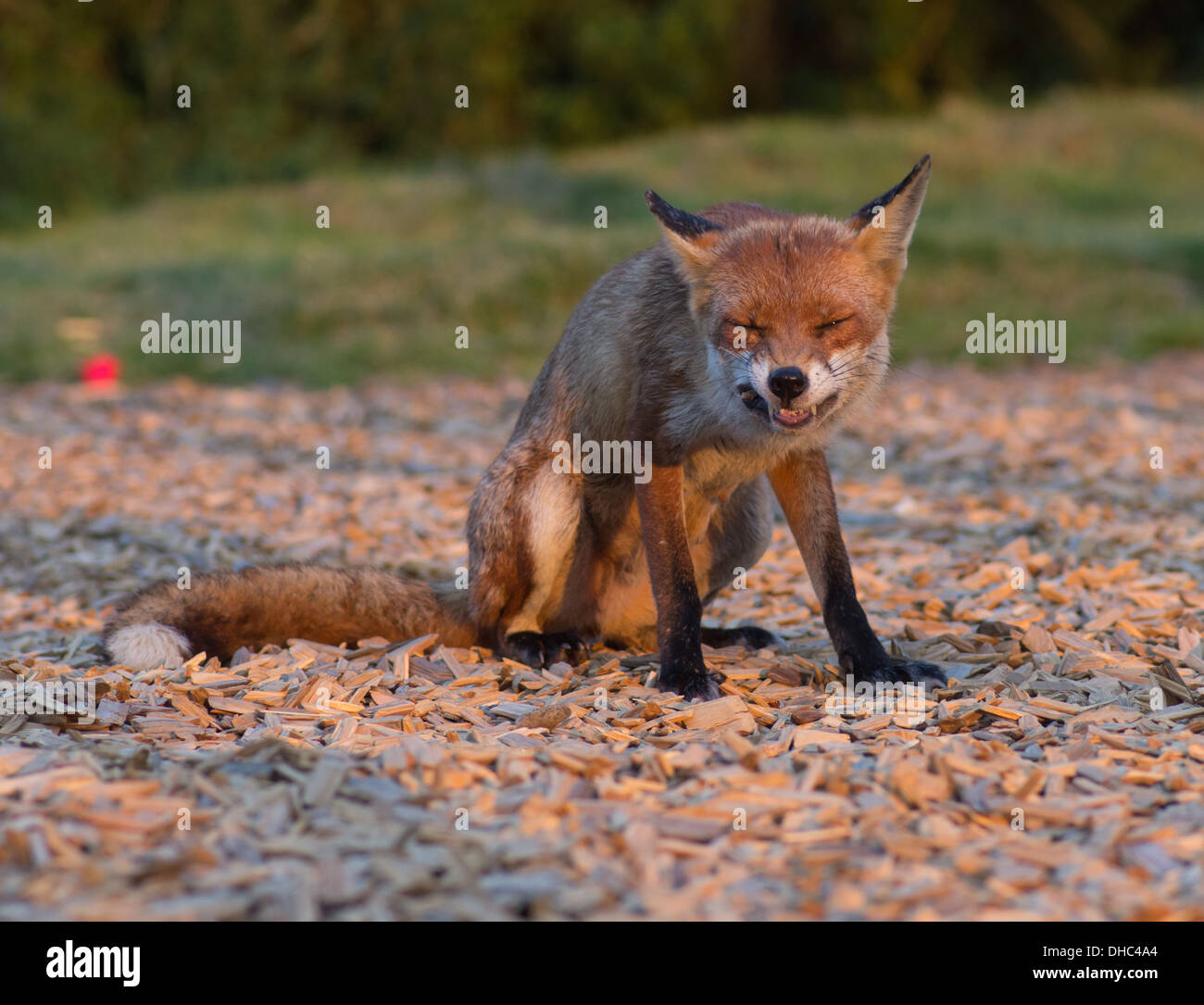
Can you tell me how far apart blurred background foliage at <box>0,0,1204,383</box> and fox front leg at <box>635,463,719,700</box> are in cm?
902

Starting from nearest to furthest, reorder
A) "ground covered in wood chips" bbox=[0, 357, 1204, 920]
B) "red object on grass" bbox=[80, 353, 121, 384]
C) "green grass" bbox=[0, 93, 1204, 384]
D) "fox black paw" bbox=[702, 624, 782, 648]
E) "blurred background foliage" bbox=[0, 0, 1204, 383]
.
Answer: "ground covered in wood chips" bbox=[0, 357, 1204, 920] < "fox black paw" bbox=[702, 624, 782, 648] < "red object on grass" bbox=[80, 353, 121, 384] < "green grass" bbox=[0, 93, 1204, 384] < "blurred background foliage" bbox=[0, 0, 1204, 383]

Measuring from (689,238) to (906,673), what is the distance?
1780 mm

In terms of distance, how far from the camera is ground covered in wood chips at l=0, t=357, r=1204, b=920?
116 inches

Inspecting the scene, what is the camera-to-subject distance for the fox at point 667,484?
4680 millimetres

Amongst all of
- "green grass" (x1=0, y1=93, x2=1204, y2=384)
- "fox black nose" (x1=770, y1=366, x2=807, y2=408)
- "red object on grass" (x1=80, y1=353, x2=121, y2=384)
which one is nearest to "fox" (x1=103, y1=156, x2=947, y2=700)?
"fox black nose" (x1=770, y1=366, x2=807, y2=408)

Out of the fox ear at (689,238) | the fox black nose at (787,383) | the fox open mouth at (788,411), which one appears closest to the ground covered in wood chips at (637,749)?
the fox open mouth at (788,411)

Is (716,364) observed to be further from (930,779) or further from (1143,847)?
(1143,847)

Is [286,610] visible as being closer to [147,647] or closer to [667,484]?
[147,647]

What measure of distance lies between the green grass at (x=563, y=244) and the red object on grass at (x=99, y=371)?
7.6 inches

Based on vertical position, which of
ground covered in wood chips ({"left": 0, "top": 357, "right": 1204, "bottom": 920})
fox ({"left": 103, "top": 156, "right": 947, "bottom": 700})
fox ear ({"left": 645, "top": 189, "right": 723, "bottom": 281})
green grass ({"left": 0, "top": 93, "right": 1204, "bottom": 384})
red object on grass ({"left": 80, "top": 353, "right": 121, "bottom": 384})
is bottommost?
ground covered in wood chips ({"left": 0, "top": 357, "right": 1204, "bottom": 920})

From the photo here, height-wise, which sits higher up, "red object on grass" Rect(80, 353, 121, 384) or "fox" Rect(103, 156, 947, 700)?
"red object on grass" Rect(80, 353, 121, 384)

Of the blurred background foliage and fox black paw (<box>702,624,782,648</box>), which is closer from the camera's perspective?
fox black paw (<box>702,624,782,648</box>)

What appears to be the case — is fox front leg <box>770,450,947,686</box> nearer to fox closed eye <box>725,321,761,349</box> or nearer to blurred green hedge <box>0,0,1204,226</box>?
fox closed eye <box>725,321,761,349</box>
